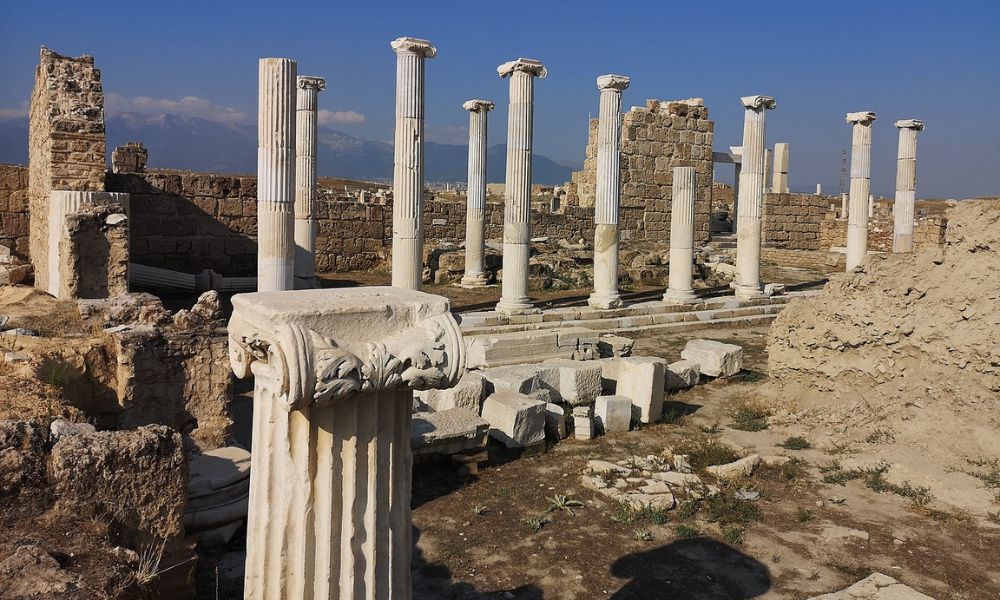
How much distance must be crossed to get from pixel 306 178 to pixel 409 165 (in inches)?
166

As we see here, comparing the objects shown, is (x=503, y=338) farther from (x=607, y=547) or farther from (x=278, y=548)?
(x=278, y=548)

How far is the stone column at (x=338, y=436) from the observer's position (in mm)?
2758

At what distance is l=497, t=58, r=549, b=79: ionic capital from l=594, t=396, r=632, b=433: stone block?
27.3 ft

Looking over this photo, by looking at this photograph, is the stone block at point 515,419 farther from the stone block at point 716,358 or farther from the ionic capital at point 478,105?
the ionic capital at point 478,105

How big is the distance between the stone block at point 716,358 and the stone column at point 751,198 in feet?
22.7

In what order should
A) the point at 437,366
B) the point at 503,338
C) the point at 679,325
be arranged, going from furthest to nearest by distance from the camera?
the point at 679,325 < the point at 503,338 < the point at 437,366

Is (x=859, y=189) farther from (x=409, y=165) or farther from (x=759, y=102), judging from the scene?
(x=409, y=165)

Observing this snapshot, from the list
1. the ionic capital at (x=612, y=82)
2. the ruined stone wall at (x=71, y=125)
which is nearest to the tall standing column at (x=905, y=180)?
the ionic capital at (x=612, y=82)

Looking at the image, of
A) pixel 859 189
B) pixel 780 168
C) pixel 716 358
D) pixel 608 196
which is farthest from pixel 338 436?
pixel 780 168

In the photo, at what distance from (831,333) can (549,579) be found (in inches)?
220

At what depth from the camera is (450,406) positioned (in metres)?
8.98

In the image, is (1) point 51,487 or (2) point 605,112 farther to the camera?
(2) point 605,112

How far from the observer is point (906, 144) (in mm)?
23969

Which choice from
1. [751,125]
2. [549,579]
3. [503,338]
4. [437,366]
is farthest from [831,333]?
[751,125]
